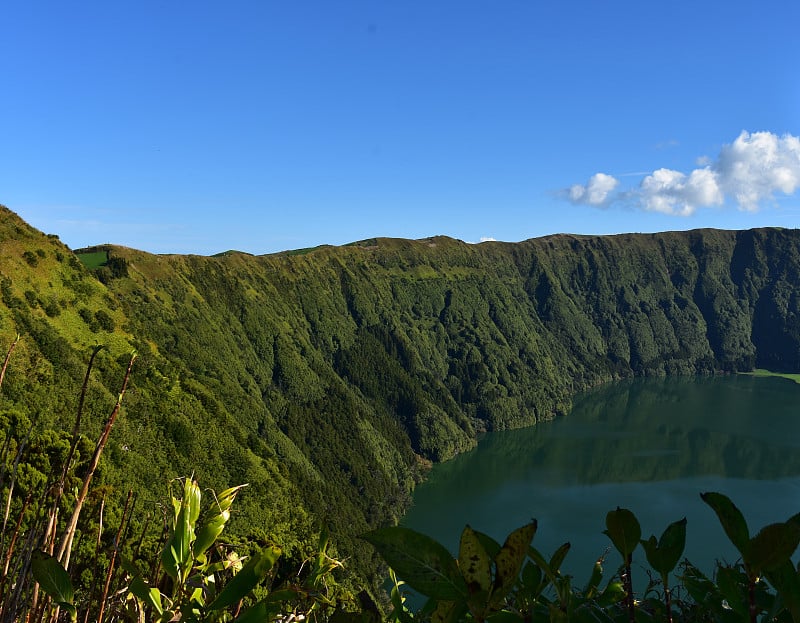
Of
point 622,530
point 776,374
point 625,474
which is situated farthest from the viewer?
point 776,374

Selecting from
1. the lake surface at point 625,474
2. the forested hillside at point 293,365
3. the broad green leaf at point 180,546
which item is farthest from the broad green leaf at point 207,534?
the lake surface at point 625,474

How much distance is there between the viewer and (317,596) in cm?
217

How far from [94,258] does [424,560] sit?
9262cm

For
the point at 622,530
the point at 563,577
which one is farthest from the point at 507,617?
the point at 622,530

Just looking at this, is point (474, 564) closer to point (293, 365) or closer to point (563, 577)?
point (563, 577)

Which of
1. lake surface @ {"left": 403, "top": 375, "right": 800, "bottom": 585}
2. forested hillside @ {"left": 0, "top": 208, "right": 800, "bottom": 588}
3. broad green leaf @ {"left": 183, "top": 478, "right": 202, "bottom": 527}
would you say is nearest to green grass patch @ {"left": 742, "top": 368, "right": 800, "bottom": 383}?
forested hillside @ {"left": 0, "top": 208, "right": 800, "bottom": 588}

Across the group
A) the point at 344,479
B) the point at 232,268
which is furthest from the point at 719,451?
the point at 232,268

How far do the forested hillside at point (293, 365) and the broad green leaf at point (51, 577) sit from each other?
1.41 feet

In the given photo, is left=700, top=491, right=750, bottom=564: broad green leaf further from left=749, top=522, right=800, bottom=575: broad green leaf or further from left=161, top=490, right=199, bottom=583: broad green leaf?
left=161, top=490, right=199, bottom=583: broad green leaf

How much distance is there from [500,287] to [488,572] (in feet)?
607

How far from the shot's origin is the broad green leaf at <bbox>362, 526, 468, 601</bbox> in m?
1.08

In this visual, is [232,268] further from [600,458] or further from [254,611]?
[254,611]

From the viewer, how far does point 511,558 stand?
1065 mm

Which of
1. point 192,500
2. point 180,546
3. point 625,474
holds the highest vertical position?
point 192,500
